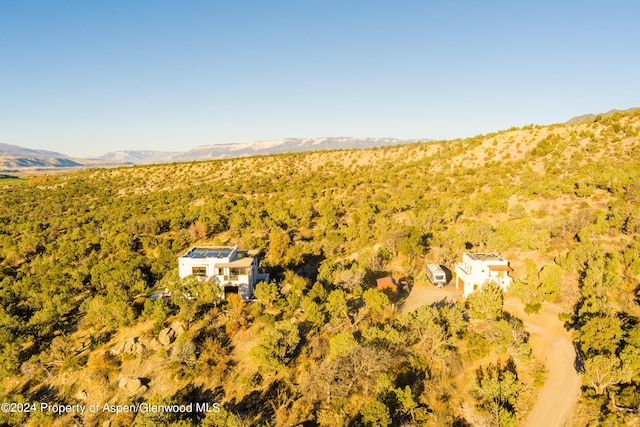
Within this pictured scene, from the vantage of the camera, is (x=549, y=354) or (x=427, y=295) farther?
(x=427, y=295)

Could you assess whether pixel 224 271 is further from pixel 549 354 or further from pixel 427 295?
pixel 549 354

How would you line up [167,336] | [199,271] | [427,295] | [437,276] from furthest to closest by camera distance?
1. [437,276]
2. [427,295]
3. [199,271]
4. [167,336]

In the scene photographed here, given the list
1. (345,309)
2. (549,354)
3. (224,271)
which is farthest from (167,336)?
(549,354)

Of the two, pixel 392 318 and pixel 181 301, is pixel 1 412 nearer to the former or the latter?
pixel 181 301

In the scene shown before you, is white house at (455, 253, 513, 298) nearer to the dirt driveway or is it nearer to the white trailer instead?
the dirt driveway

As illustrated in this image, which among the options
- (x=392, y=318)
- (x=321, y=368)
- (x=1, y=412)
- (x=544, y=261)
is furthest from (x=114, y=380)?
(x=544, y=261)

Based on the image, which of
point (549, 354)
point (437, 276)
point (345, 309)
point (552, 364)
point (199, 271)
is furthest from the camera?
point (437, 276)

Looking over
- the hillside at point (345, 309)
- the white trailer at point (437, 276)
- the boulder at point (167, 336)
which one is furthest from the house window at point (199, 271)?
the white trailer at point (437, 276)

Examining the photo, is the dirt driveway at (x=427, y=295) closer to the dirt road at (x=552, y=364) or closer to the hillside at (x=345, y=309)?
the hillside at (x=345, y=309)
